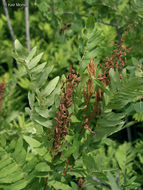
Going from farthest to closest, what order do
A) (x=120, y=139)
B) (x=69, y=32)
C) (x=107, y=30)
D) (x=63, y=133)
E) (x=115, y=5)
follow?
(x=120, y=139) < (x=107, y=30) < (x=69, y=32) < (x=115, y=5) < (x=63, y=133)

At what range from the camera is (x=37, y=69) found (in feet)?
1.85

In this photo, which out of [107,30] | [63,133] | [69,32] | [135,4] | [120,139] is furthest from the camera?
[120,139]

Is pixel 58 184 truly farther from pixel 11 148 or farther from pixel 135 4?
pixel 135 4

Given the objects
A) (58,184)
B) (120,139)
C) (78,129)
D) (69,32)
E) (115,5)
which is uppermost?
(115,5)

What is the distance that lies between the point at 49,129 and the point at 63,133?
0.06 metres

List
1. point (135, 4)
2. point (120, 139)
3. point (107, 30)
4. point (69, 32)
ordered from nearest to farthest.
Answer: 1. point (135, 4)
2. point (69, 32)
3. point (107, 30)
4. point (120, 139)

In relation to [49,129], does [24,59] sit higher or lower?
higher

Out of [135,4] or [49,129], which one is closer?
[49,129]

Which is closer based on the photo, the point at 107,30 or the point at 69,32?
the point at 69,32

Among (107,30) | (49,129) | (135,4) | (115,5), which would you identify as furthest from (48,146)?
(107,30)

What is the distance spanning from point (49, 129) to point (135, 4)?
0.63 meters

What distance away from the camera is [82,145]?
0.58m

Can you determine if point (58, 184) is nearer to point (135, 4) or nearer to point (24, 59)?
point (24, 59)

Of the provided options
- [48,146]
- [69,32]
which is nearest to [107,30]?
[69,32]
